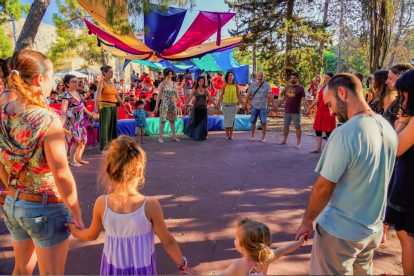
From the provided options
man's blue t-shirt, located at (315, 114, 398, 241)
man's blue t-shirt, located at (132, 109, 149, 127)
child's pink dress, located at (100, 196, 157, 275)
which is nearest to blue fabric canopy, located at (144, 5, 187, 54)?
man's blue t-shirt, located at (132, 109, 149, 127)

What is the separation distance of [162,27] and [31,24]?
12.1 feet

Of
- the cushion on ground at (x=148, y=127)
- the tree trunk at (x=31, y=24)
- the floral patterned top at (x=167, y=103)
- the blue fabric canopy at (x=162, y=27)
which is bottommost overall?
the cushion on ground at (x=148, y=127)

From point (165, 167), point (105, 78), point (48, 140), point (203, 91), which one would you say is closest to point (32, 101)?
point (48, 140)

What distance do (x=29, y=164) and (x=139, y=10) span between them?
5.19m

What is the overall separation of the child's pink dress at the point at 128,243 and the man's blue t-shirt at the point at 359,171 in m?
1.04

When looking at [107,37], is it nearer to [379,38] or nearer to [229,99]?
[229,99]

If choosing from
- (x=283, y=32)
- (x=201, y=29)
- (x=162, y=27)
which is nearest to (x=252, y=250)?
(x=162, y=27)

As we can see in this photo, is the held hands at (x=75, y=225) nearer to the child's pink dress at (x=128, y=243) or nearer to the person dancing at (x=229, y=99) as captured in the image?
the child's pink dress at (x=128, y=243)

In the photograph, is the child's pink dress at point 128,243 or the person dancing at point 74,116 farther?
the person dancing at point 74,116

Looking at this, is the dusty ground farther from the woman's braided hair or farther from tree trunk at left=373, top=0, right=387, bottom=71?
tree trunk at left=373, top=0, right=387, bottom=71

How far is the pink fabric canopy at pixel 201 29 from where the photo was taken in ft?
25.2

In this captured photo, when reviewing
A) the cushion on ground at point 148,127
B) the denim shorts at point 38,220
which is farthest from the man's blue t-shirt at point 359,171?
the cushion on ground at point 148,127

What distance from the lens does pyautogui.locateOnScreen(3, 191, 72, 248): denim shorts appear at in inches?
58.1

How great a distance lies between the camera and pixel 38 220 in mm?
1468
